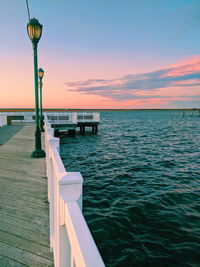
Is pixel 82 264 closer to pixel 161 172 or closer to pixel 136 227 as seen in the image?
pixel 136 227

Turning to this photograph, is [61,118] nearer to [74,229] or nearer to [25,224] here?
[25,224]

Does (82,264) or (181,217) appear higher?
(82,264)

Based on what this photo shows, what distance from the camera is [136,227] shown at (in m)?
5.88

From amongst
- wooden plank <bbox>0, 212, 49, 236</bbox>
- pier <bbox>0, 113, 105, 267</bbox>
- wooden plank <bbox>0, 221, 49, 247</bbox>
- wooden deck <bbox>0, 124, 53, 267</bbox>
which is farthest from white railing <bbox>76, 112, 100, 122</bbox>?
wooden plank <bbox>0, 221, 49, 247</bbox>

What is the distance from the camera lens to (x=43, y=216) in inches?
133

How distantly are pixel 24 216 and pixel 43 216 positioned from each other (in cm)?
33

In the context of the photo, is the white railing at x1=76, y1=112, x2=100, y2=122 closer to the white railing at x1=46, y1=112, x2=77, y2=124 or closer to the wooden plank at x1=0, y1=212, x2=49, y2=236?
the white railing at x1=46, y1=112, x2=77, y2=124

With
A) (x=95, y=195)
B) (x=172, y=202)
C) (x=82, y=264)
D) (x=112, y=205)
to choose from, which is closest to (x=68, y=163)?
(x=95, y=195)

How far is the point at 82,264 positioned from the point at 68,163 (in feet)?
40.9

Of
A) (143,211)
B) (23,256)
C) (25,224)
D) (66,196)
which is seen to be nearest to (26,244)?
(23,256)

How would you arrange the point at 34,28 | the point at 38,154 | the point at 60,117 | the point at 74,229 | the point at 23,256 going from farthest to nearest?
1. the point at 60,117
2. the point at 38,154
3. the point at 34,28
4. the point at 23,256
5. the point at 74,229

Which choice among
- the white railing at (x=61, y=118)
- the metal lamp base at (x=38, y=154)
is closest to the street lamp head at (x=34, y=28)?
the metal lamp base at (x=38, y=154)

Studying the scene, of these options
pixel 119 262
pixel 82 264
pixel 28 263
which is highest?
pixel 82 264

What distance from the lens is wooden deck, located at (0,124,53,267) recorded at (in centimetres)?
250
